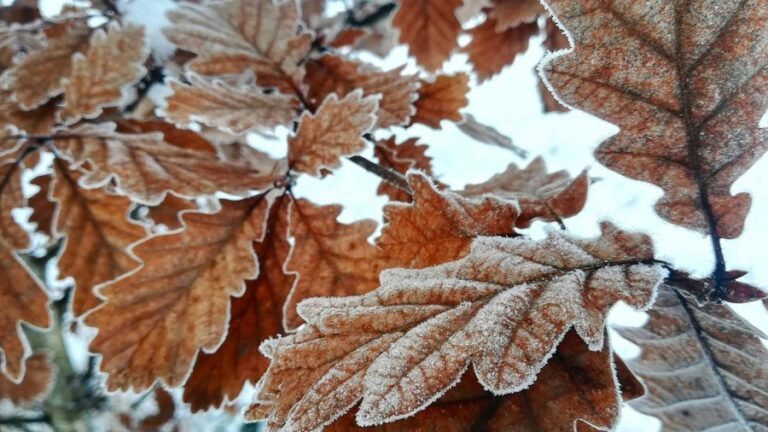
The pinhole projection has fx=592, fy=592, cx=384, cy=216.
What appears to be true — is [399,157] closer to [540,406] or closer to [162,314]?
[162,314]

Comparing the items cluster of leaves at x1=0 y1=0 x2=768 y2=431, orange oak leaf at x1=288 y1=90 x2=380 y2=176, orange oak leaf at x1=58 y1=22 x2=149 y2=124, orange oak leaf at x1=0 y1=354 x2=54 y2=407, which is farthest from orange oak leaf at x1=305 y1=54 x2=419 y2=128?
orange oak leaf at x1=0 y1=354 x2=54 y2=407

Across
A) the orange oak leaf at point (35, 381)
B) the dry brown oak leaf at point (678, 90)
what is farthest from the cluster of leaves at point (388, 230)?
the orange oak leaf at point (35, 381)

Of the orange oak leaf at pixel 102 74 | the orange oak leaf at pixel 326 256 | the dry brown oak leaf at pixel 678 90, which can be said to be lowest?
the orange oak leaf at pixel 102 74

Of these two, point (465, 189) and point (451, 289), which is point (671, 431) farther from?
point (465, 189)

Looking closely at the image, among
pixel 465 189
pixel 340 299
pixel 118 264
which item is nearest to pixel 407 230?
pixel 340 299

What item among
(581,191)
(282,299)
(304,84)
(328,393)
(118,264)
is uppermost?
(581,191)

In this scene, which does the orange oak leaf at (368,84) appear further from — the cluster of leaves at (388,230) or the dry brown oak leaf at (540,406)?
the dry brown oak leaf at (540,406)
